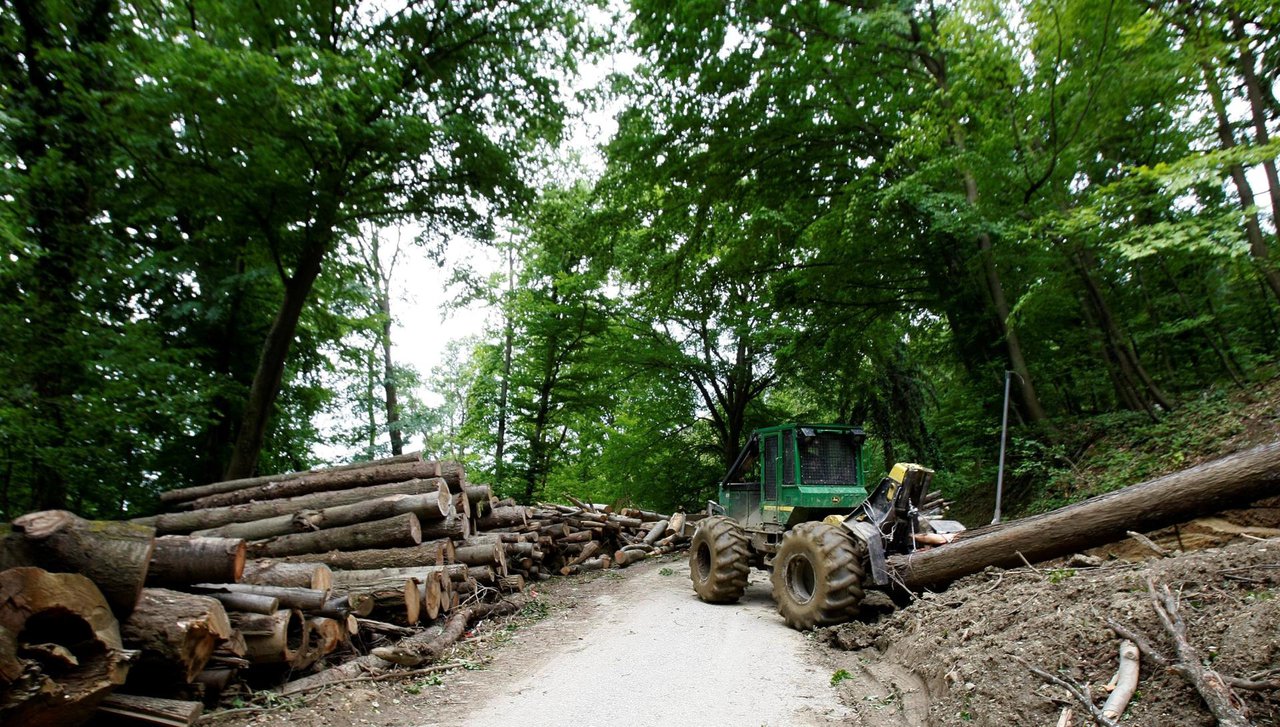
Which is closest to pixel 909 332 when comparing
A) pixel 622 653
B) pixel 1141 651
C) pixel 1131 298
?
pixel 1131 298

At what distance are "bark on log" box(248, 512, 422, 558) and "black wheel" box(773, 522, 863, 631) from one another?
4772mm

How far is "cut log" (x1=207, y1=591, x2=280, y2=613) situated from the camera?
16.3ft

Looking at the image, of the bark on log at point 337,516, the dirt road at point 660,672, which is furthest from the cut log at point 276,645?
the bark on log at point 337,516

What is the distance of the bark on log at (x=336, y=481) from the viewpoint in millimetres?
8617

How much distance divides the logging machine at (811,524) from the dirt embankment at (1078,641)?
1.37 m

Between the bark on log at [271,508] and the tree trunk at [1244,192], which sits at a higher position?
the tree trunk at [1244,192]

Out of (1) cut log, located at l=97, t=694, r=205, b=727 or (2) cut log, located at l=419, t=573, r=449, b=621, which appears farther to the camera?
(2) cut log, located at l=419, t=573, r=449, b=621

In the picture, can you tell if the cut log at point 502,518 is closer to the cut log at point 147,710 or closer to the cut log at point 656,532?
the cut log at point 656,532

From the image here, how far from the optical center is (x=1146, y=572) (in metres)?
4.02

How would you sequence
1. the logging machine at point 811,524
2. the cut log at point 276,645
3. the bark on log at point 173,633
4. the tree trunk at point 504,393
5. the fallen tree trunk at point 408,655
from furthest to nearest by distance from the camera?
the tree trunk at point 504,393
the logging machine at point 811,524
the fallen tree trunk at point 408,655
the cut log at point 276,645
the bark on log at point 173,633

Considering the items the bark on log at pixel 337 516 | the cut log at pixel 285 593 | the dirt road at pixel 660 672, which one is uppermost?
the bark on log at pixel 337 516

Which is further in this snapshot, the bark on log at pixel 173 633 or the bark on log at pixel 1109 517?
the bark on log at pixel 1109 517

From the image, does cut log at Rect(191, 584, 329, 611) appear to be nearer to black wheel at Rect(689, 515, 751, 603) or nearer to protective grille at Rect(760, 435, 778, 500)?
black wheel at Rect(689, 515, 751, 603)

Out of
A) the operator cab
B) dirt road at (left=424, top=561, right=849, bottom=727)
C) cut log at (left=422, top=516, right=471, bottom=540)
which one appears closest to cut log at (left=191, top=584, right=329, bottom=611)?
dirt road at (left=424, top=561, right=849, bottom=727)
